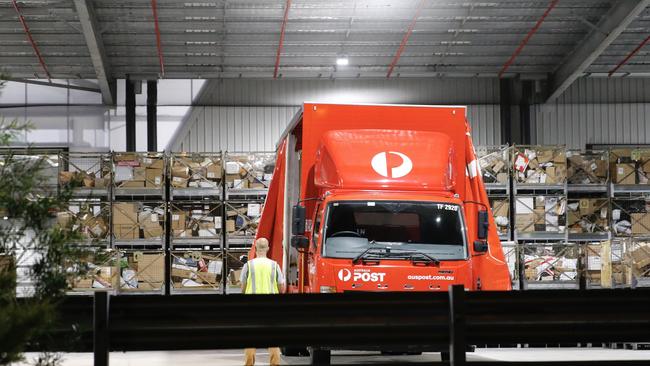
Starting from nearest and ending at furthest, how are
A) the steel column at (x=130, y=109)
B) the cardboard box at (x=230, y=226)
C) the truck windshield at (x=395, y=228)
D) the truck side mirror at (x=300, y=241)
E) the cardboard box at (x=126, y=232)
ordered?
1. the truck windshield at (x=395, y=228)
2. the truck side mirror at (x=300, y=241)
3. the cardboard box at (x=126, y=232)
4. the cardboard box at (x=230, y=226)
5. the steel column at (x=130, y=109)

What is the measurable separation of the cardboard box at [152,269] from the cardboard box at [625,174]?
11.1 meters

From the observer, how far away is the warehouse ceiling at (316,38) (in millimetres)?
23094

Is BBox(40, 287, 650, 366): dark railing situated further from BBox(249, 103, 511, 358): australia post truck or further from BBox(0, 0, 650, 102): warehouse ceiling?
BBox(0, 0, 650, 102): warehouse ceiling

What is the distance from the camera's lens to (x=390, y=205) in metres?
13.0

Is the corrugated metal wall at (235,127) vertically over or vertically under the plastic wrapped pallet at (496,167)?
over

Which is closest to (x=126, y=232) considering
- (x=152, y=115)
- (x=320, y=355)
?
(x=152, y=115)

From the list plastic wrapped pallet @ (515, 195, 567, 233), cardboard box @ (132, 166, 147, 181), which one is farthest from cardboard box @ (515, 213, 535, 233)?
cardboard box @ (132, 166, 147, 181)

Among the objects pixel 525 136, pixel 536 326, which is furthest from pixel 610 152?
pixel 536 326

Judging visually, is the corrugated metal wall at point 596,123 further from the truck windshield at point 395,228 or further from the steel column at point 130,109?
the truck windshield at point 395,228

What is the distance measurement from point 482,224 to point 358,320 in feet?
23.7

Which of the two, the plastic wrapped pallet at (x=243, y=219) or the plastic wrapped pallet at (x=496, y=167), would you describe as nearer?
the plastic wrapped pallet at (x=243, y=219)

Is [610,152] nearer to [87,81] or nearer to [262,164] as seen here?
[262,164]

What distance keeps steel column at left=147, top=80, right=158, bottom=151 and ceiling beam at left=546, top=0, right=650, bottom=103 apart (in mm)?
11170

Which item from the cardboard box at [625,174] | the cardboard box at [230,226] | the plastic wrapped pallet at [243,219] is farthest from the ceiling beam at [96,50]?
the cardboard box at [625,174]
